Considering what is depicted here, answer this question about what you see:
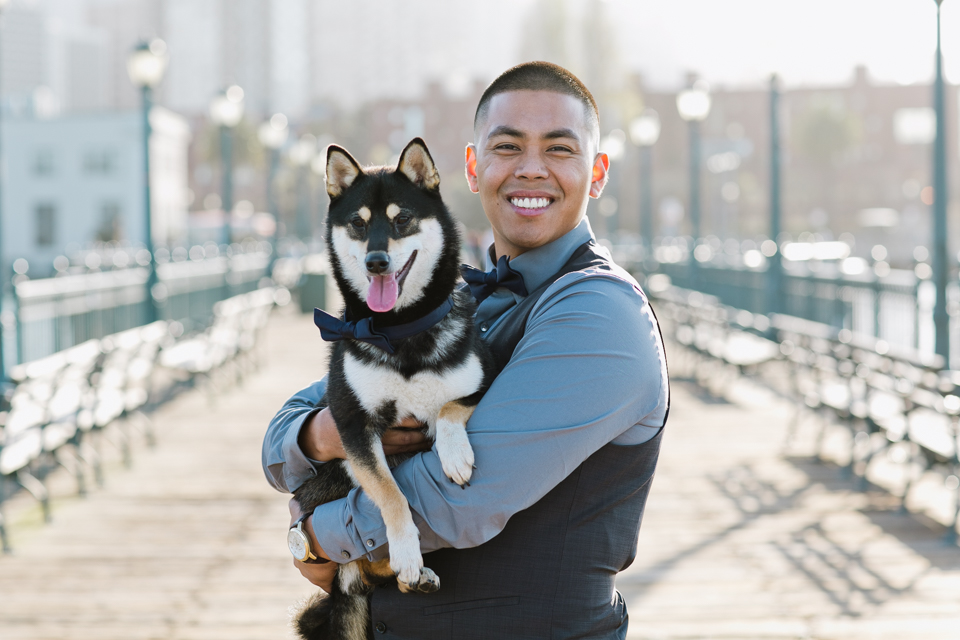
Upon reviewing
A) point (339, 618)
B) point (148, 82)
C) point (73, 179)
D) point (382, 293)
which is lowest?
point (339, 618)

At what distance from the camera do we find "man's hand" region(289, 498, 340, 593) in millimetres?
2326

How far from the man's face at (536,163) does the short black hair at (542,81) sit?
0.02 m

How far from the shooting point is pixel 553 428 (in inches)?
77.5

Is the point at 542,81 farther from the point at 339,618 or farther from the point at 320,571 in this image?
the point at 339,618


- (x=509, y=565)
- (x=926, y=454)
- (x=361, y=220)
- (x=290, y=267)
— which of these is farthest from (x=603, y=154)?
(x=290, y=267)

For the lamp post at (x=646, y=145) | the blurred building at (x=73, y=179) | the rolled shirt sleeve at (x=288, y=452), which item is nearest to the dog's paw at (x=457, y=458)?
the rolled shirt sleeve at (x=288, y=452)

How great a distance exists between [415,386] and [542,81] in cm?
86

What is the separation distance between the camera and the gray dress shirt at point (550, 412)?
198 cm

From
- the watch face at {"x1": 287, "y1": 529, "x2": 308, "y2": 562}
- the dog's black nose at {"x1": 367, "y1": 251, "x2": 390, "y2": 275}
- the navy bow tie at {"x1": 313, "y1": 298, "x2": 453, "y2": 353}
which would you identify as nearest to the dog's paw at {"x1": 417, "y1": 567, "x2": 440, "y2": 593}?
the watch face at {"x1": 287, "y1": 529, "x2": 308, "y2": 562}

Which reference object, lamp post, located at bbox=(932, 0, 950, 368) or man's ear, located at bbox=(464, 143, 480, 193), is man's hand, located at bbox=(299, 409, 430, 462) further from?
lamp post, located at bbox=(932, 0, 950, 368)

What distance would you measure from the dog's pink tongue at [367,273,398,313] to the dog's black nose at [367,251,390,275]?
3 centimetres

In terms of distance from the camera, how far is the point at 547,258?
8.00ft

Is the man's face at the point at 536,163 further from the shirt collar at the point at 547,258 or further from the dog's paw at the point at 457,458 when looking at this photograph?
the dog's paw at the point at 457,458

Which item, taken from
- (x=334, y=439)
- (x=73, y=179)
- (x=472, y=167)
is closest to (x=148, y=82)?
(x=472, y=167)
